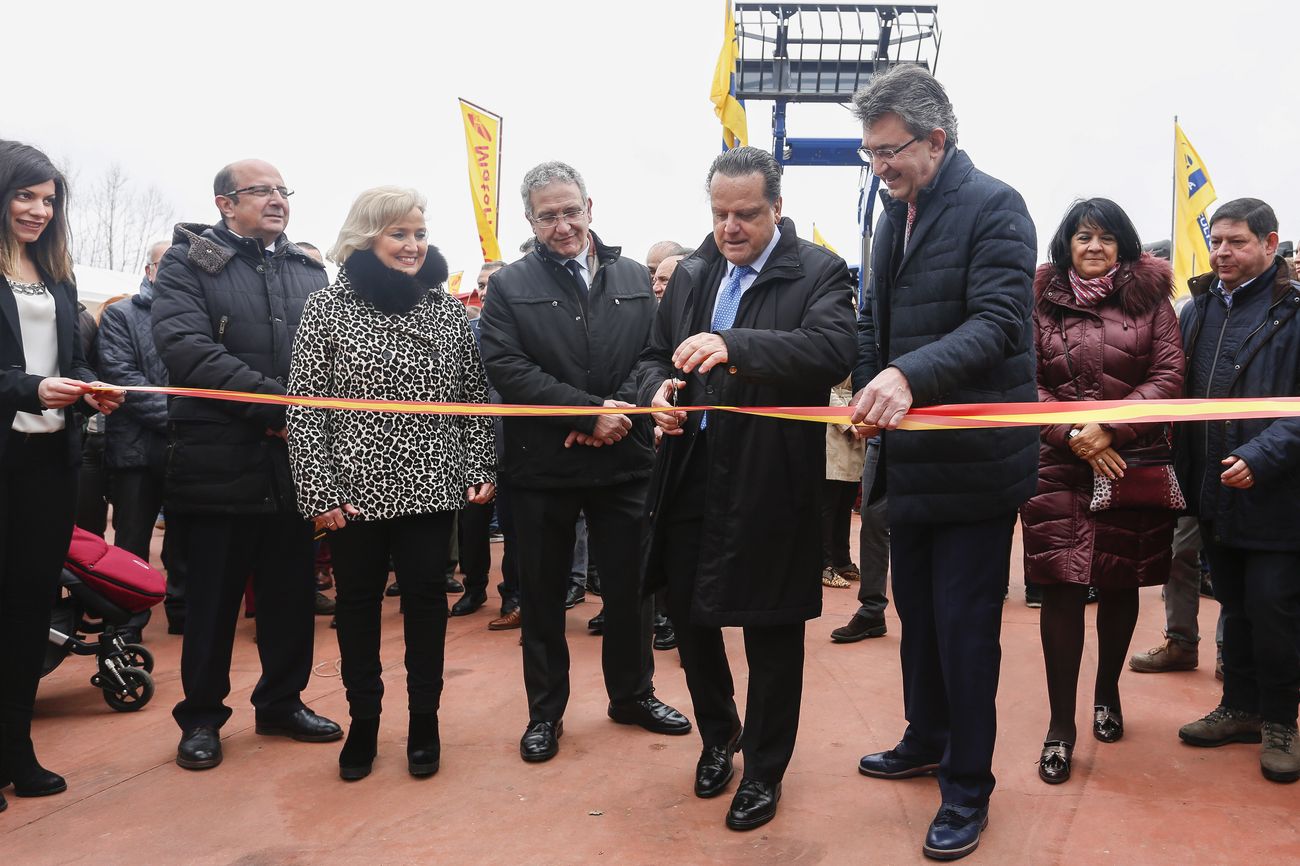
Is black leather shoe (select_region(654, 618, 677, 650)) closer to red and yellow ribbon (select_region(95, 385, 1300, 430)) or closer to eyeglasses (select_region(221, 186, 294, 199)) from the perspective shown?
red and yellow ribbon (select_region(95, 385, 1300, 430))

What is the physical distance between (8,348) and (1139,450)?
13.4 ft

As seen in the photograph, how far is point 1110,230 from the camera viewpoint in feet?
12.7

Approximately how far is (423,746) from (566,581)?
866mm

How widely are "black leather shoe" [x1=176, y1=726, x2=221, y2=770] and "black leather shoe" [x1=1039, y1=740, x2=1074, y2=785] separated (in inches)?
121

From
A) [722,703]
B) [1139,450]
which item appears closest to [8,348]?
[722,703]

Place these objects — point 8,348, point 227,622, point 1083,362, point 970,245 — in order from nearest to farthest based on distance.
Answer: point 970,245 → point 8,348 → point 1083,362 → point 227,622

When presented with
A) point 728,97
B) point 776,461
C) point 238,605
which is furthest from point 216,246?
point 728,97

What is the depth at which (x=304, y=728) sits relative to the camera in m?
4.26

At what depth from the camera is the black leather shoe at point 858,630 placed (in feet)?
18.5

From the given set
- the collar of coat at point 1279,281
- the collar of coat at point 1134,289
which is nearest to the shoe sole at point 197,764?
the collar of coat at point 1134,289

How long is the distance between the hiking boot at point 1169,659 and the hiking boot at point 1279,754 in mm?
1215

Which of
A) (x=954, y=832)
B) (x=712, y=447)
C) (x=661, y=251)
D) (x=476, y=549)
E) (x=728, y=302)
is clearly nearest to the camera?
(x=954, y=832)

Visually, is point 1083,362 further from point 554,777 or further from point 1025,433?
point 554,777

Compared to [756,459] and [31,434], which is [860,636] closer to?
[756,459]
